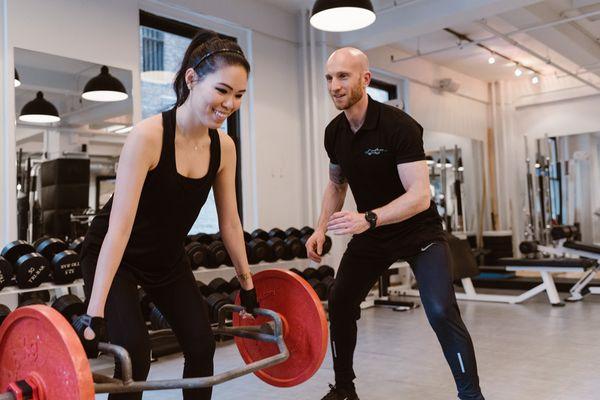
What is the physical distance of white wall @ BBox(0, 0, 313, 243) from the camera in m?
4.16

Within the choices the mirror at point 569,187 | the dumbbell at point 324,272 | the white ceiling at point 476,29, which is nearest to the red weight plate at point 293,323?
the dumbbell at point 324,272

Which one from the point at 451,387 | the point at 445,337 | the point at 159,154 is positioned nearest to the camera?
the point at 159,154

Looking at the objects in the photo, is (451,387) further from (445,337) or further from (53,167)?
(53,167)

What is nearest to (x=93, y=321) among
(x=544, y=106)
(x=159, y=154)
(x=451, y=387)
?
(x=159, y=154)

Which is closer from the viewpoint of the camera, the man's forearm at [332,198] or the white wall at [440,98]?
the man's forearm at [332,198]

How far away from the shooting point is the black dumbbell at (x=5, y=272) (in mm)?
3086

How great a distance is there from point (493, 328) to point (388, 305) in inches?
52.5

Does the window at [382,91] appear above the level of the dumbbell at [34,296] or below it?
above

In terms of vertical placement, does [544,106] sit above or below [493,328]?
above

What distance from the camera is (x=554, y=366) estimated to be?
3.07 meters

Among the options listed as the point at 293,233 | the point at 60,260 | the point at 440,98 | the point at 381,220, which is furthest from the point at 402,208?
the point at 440,98

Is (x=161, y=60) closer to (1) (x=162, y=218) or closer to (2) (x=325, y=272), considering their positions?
(2) (x=325, y=272)

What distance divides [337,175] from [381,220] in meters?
0.55

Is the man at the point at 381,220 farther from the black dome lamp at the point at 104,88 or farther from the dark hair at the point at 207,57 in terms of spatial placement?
the black dome lamp at the point at 104,88
